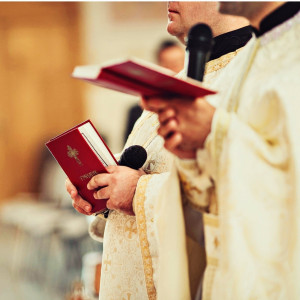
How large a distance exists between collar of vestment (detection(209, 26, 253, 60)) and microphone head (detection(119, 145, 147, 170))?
431 mm

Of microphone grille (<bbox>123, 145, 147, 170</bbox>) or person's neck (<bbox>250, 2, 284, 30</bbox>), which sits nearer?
person's neck (<bbox>250, 2, 284, 30</bbox>)

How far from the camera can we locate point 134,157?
161 cm

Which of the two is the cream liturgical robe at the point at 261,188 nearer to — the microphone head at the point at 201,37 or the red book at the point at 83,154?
the microphone head at the point at 201,37

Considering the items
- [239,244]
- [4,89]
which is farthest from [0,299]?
[239,244]

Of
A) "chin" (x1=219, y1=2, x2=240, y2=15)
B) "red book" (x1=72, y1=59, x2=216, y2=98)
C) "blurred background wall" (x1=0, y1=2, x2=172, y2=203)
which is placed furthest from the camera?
"blurred background wall" (x1=0, y1=2, x2=172, y2=203)

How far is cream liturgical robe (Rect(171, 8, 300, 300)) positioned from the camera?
1027mm

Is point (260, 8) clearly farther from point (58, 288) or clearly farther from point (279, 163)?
point (58, 288)

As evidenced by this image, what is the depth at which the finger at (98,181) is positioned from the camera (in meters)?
1.49

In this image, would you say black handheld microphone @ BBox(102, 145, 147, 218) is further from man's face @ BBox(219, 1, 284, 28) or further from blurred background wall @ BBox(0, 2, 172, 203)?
blurred background wall @ BBox(0, 2, 172, 203)

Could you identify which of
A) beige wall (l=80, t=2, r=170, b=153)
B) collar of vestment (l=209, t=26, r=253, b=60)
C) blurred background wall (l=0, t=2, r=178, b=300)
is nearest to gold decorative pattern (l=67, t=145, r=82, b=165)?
collar of vestment (l=209, t=26, r=253, b=60)

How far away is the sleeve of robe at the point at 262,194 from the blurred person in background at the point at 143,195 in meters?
0.44

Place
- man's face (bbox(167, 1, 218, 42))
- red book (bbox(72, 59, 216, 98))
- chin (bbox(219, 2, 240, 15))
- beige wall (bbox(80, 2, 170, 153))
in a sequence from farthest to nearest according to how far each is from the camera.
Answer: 1. beige wall (bbox(80, 2, 170, 153))
2. man's face (bbox(167, 1, 218, 42))
3. chin (bbox(219, 2, 240, 15))
4. red book (bbox(72, 59, 216, 98))

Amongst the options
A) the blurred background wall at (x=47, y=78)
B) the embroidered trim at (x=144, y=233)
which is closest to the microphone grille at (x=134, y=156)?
the embroidered trim at (x=144, y=233)

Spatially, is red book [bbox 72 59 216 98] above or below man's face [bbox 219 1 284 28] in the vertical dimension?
below
